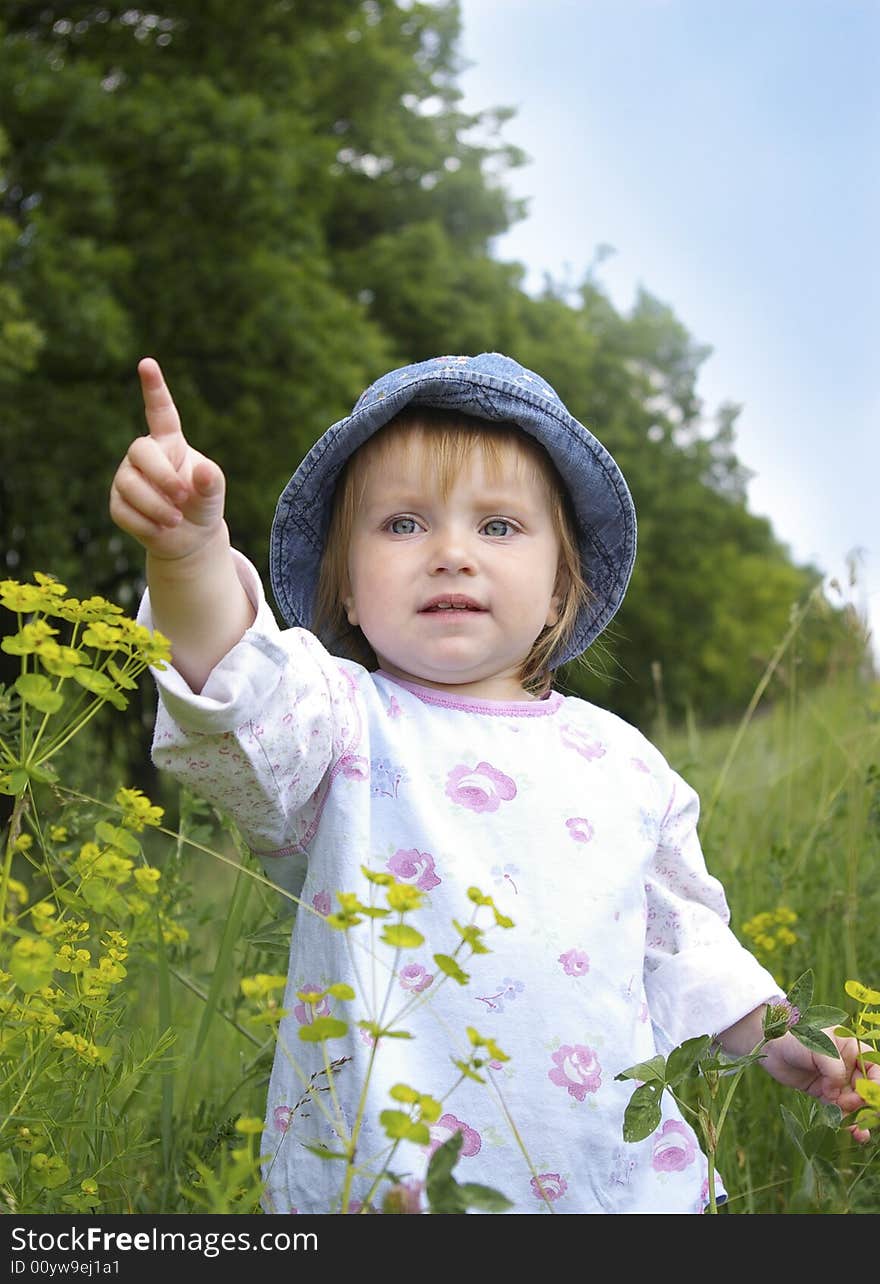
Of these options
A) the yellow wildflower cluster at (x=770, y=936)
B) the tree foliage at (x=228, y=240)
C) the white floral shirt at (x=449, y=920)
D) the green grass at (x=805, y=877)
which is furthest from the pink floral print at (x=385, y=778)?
the tree foliage at (x=228, y=240)

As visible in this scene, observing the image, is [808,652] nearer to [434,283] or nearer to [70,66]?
[70,66]

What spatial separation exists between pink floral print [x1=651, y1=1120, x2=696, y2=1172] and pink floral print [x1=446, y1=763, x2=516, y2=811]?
Answer: 0.56 metres

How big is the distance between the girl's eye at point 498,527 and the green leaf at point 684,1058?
33.6 inches

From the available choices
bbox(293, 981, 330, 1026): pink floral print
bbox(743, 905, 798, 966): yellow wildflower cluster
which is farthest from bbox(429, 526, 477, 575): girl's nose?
bbox(743, 905, 798, 966): yellow wildflower cluster

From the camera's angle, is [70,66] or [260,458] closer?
[70,66]

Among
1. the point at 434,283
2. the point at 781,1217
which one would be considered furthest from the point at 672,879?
the point at 434,283

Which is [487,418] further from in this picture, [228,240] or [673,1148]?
[228,240]

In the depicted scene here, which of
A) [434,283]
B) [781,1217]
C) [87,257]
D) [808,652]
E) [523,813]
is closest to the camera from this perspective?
[781,1217]

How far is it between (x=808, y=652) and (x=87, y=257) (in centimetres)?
948

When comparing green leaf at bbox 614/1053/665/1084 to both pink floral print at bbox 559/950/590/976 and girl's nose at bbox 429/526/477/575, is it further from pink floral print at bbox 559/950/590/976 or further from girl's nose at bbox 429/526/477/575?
girl's nose at bbox 429/526/477/575

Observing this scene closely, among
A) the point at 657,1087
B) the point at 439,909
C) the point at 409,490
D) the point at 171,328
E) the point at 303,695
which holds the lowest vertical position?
the point at 657,1087

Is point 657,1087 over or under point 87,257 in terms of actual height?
under

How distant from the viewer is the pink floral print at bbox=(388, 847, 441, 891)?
1860 millimetres

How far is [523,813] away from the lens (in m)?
1.94
